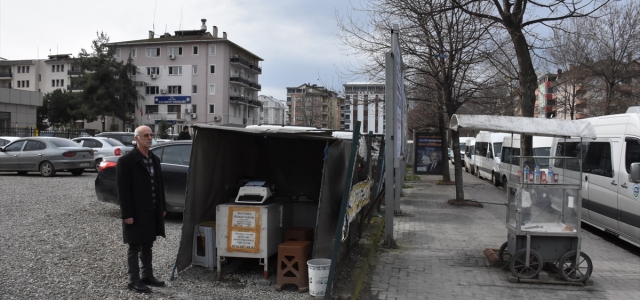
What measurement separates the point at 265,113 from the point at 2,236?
128449 millimetres

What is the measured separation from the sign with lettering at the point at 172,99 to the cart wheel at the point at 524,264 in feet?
225

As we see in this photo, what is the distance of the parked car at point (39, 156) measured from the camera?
19391 millimetres

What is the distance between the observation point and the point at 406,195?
19.5 m

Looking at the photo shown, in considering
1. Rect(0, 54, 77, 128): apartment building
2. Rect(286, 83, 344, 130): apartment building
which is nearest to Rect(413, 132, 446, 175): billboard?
Rect(286, 83, 344, 130): apartment building

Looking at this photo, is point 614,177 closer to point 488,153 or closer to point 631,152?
point 631,152

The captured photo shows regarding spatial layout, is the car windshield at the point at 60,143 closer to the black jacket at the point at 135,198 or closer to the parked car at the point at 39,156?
the parked car at the point at 39,156

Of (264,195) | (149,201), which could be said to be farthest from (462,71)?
(149,201)

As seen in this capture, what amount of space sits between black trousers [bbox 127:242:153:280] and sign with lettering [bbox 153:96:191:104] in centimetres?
6827

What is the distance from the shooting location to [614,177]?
10.4 metres

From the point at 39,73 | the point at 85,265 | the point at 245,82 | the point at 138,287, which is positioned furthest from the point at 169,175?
the point at 39,73

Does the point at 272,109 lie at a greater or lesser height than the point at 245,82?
lesser

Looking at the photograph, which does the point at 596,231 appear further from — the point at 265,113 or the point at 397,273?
the point at 265,113

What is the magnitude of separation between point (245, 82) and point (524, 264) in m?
72.2

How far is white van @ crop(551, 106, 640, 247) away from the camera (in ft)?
31.4
